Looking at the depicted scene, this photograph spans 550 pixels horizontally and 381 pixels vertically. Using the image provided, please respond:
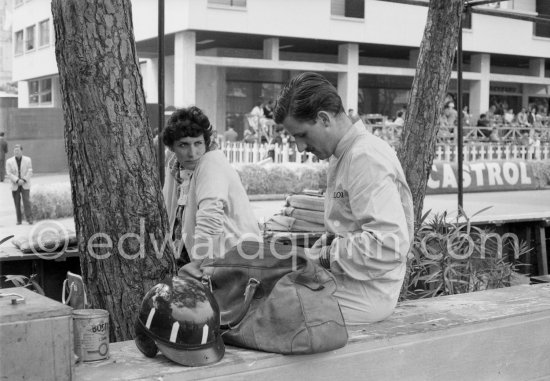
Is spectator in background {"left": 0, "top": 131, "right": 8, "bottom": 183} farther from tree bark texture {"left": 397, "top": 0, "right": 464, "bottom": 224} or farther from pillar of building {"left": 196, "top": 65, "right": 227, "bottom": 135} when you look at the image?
tree bark texture {"left": 397, "top": 0, "right": 464, "bottom": 224}

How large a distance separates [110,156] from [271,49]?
2685cm

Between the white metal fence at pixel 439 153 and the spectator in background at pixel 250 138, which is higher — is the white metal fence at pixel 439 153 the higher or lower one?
the lower one

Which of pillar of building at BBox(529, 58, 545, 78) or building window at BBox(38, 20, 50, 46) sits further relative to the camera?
pillar of building at BBox(529, 58, 545, 78)

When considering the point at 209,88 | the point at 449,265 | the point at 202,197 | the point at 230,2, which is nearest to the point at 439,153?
the point at 230,2

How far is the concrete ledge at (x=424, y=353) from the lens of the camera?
2.87m

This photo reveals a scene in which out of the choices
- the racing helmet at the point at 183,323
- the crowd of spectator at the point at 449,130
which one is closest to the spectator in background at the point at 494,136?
the crowd of spectator at the point at 449,130

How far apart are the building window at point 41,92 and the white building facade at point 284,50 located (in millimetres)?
87

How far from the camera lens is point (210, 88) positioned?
3322 centimetres

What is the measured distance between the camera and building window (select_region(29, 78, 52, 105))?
34.3 m

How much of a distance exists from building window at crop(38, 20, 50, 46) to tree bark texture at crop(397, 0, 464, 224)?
3050 cm

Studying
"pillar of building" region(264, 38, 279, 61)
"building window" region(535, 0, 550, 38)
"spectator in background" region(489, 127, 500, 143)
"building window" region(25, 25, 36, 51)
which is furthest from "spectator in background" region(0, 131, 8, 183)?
"building window" region(535, 0, 550, 38)

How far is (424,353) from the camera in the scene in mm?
3484

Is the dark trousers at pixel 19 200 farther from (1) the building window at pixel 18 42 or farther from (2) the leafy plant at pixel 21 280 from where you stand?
(1) the building window at pixel 18 42

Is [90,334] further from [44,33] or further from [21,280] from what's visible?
[44,33]
